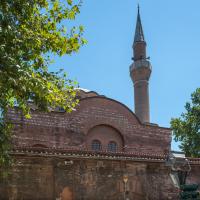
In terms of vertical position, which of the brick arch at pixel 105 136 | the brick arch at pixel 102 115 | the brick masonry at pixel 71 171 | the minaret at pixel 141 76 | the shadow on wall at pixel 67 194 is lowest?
the shadow on wall at pixel 67 194

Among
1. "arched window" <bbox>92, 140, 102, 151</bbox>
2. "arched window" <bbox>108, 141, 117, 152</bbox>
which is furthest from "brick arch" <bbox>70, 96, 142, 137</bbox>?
"arched window" <bbox>92, 140, 102, 151</bbox>

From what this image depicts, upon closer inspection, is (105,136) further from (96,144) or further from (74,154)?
(74,154)

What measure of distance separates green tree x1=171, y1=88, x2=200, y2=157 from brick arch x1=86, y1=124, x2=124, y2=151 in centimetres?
772

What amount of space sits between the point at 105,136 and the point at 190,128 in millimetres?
9351

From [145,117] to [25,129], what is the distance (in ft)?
37.2

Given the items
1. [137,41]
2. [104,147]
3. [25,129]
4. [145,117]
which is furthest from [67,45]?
[137,41]

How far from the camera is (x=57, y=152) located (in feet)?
41.1

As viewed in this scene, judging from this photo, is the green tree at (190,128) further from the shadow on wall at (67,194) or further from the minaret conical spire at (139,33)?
the shadow on wall at (67,194)

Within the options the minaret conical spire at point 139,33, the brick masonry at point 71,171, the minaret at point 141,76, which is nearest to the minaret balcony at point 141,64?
the minaret at point 141,76

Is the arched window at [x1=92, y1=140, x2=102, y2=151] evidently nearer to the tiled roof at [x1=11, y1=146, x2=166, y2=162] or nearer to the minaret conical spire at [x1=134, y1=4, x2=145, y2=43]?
the tiled roof at [x1=11, y1=146, x2=166, y2=162]

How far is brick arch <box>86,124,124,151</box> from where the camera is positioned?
1984 centimetres

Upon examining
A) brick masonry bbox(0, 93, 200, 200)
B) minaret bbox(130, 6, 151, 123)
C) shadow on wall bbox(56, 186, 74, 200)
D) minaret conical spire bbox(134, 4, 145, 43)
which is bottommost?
shadow on wall bbox(56, 186, 74, 200)

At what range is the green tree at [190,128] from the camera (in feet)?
86.0

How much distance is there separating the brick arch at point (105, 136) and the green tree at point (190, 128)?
7715mm
